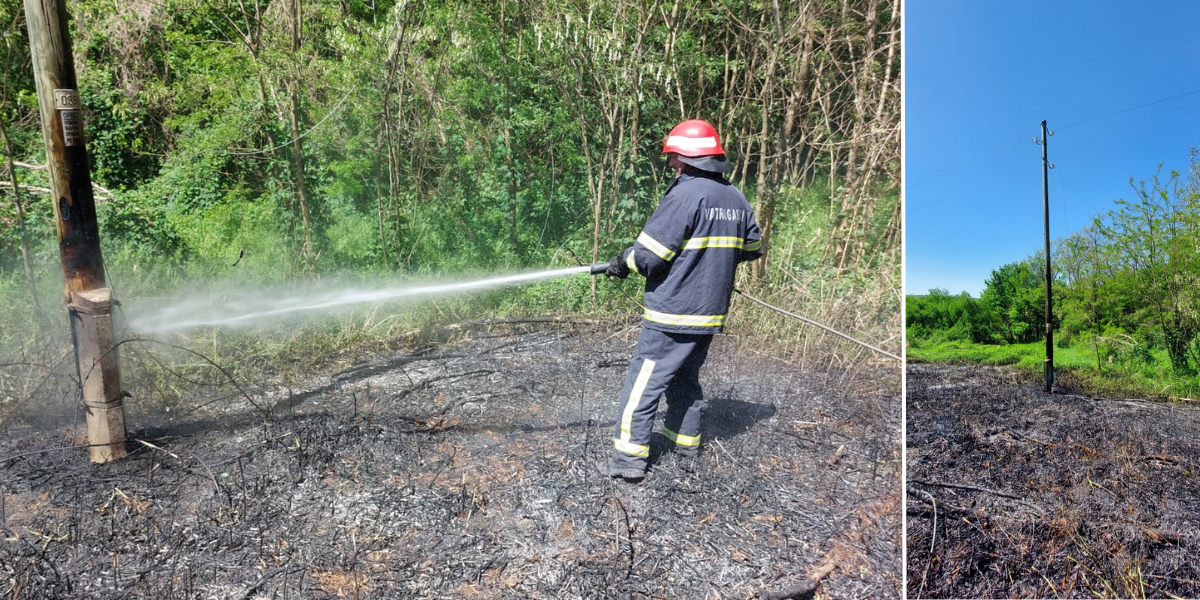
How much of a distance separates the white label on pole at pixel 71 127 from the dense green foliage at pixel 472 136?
9.43ft

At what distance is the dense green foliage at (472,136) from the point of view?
610 cm

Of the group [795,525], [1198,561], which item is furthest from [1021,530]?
[795,525]

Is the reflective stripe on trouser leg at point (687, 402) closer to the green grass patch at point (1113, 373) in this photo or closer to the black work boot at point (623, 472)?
the black work boot at point (623, 472)

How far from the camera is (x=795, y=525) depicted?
2.82 m

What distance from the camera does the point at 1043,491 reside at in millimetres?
2678

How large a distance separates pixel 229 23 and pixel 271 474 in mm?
5074

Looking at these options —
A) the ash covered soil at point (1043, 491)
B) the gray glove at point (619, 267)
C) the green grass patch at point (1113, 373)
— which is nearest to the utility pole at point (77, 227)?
the gray glove at point (619, 267)

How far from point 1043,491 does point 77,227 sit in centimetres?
441

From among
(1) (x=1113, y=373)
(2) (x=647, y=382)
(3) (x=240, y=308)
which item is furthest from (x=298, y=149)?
(1) (x=1113, y=373)

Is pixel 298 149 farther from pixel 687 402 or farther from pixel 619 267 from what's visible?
pixel 687 402

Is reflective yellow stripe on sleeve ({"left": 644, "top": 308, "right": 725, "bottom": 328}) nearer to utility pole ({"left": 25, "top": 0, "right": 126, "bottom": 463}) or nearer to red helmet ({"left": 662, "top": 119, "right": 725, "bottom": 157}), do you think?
red helmet ({"left": 662, "top": 119, "right": 725, "bottom": 157})

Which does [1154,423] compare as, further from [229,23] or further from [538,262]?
[229,23]

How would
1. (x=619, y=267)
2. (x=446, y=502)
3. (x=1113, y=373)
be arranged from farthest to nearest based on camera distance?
(x=1113, y=373) < (x=619, y=267) < (x=446, y=502)

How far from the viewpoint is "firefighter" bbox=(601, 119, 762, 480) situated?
9.93 feet
